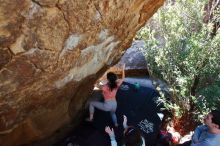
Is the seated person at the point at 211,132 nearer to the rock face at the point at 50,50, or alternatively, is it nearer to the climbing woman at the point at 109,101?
the rock face at the point at 50,50

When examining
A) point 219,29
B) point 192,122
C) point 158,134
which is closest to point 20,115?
point 158,134

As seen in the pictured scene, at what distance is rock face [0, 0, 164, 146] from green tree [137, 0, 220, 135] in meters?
1.14

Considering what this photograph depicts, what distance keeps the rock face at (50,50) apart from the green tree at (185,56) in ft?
3.73

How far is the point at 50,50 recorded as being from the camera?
354 cm

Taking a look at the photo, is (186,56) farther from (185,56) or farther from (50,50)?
(50,50)

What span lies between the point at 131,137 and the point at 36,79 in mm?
1212

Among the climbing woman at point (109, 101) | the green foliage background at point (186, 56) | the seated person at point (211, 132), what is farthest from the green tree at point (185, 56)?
the seated person at point (211, 132)

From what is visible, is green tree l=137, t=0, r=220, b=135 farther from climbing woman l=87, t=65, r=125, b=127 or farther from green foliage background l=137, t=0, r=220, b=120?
climbing woman l=87, t=65, r=125, b=127

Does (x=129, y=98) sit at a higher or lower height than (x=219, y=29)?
lower

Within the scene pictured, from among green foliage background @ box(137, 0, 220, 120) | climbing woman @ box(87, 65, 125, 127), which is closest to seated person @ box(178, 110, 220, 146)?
green foliage background @ box(137, 0, 220, 120)

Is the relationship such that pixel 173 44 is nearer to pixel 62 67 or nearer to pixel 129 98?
pixel 129 98

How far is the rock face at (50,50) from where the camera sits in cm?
319

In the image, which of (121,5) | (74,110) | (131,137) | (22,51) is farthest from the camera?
(74,110)

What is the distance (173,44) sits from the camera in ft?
20.6
